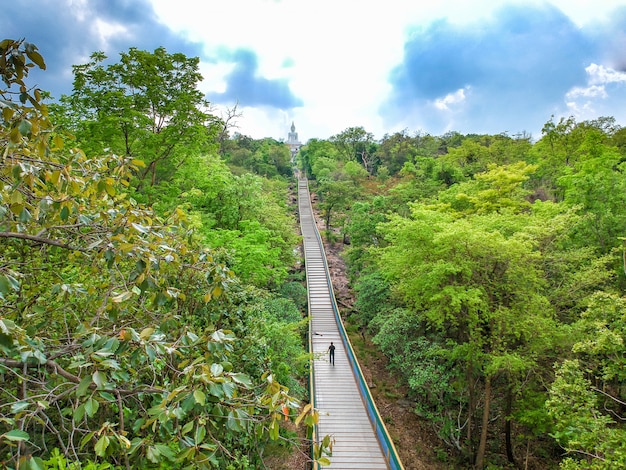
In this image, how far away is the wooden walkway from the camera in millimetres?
10297

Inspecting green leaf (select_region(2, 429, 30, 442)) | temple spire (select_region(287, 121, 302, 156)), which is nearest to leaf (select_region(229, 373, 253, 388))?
green leaf (select_region(2, 429, 30, 442))

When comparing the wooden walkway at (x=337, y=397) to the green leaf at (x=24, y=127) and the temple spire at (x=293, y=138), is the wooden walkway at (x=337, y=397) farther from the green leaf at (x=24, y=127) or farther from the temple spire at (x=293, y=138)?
the temple spire at (x=293, y=138)

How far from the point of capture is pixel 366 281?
18.8 metres

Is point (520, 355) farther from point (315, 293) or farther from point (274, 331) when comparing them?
point (315, 293)

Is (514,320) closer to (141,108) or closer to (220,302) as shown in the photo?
(220,302)

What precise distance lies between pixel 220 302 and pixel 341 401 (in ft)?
27.5

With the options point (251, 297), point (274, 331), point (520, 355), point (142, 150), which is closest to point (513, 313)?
point (520, 355)

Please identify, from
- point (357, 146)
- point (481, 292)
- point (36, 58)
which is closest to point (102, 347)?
point (36, 58)

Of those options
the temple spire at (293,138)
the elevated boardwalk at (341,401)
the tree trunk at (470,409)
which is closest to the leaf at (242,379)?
the elevated boardwalk at (341,401)

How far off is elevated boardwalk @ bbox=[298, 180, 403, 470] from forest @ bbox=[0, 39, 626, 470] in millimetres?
921

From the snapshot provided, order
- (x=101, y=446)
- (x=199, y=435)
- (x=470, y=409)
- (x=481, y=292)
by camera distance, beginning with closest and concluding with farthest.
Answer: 1. (x=101, y=446)
2. (x=199, y=435)
3. (x=481, y=292)
4. (x=470, y=409)

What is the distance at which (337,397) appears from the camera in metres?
13.3

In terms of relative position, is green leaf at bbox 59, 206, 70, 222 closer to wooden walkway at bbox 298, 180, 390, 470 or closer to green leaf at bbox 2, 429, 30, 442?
green leaf at bbox 2, 429, 30, 442

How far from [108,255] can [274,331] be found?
25.5 feet
